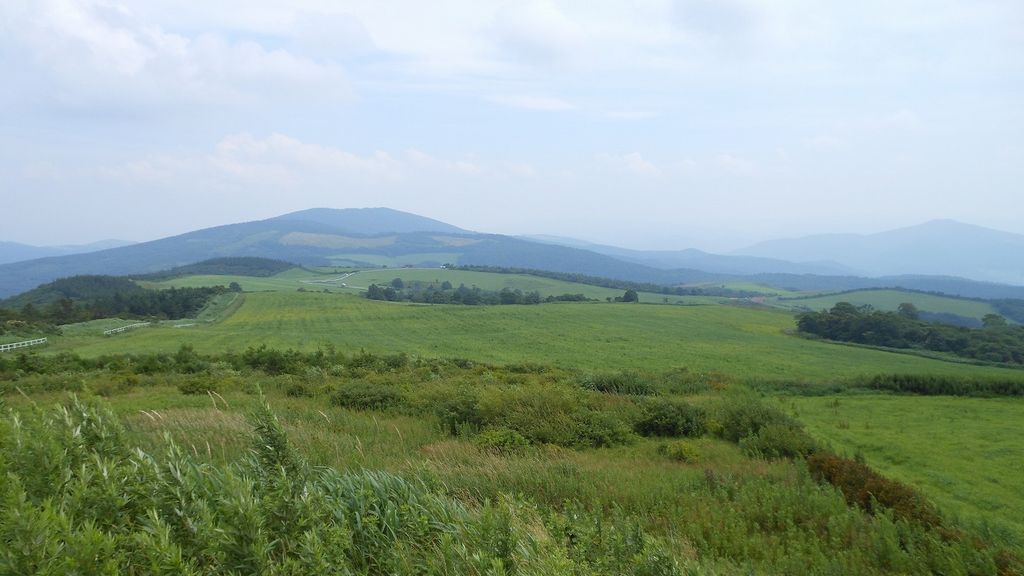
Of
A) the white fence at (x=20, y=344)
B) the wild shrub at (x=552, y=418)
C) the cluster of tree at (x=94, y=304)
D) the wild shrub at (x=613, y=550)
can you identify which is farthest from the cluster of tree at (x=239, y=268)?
the wild shrub at (x=613, y=550)

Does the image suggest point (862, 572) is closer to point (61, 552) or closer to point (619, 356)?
point (61, 552)

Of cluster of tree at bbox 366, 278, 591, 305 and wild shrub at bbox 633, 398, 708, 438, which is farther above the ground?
wild shrub at bbox 633, 398, 708, 438

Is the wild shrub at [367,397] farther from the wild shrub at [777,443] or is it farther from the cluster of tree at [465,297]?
the cluster of tree at [465,297]

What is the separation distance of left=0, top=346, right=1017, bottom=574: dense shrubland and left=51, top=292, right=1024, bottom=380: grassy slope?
2324 cm

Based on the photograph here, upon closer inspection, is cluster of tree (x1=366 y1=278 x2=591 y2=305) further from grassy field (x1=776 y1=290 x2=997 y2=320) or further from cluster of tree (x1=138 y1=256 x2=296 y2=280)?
cluster of tree (x1=138 y1=256 x2=296 y2=280)

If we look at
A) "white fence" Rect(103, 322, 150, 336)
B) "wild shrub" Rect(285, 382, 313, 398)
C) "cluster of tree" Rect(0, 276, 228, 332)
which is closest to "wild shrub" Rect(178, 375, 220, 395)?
"wild shrub" Rect(285, 382, 313, 398)

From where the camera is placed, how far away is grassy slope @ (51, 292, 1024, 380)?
42.7 metres

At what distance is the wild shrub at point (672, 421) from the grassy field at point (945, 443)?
3.49 meters

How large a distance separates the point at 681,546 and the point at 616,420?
9.03 meters

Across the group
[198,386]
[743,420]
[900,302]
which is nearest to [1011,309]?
[900,302]

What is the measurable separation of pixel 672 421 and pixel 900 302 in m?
117

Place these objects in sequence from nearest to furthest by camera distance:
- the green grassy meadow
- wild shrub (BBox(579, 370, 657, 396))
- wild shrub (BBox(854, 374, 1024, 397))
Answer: the green grassy meadow < wild shrub (BBox(579, 370, 657, 396)) < wild shrub (BBox(854, 374, 1024, 397))

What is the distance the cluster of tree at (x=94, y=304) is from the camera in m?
58.4

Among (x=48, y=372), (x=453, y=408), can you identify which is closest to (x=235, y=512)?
(x=453, y=408)
